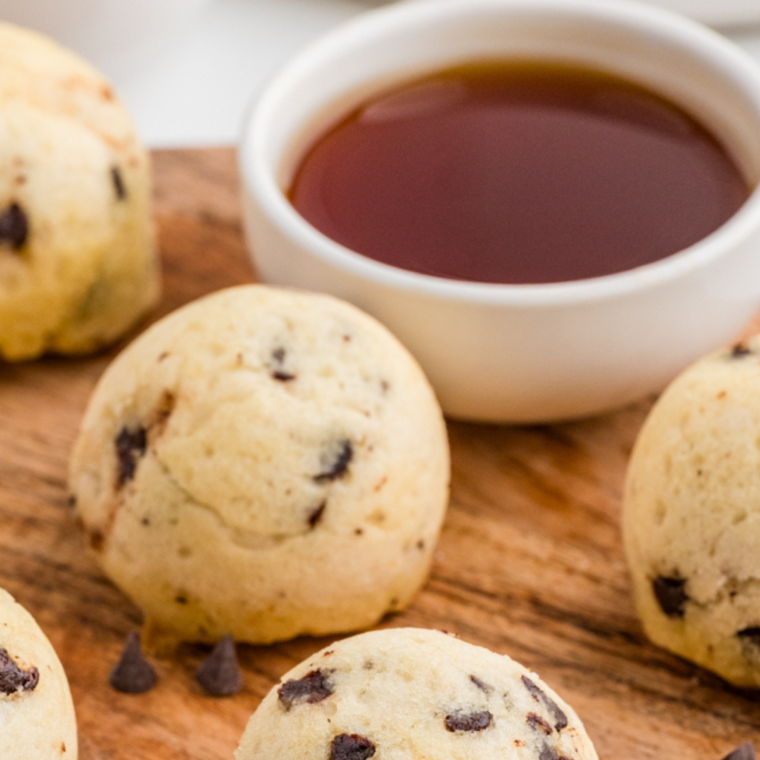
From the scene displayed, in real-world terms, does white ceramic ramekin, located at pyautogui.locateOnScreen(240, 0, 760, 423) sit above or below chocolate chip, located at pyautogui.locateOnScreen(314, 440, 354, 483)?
above

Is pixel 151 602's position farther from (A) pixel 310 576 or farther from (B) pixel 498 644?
(B) pixel 498 644

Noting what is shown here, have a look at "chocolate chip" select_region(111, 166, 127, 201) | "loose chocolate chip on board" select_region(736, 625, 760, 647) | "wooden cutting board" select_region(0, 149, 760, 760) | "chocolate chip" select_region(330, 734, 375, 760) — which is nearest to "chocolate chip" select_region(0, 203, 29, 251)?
"chocolate chip" select_region(111, 166, 127, 201)

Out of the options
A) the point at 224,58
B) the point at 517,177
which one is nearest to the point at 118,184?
the point at 517,177

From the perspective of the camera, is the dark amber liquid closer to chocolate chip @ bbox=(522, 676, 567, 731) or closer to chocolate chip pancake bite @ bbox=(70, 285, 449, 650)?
chocolate chip pancake bite @ bbox=(70, 285, 449, 650)

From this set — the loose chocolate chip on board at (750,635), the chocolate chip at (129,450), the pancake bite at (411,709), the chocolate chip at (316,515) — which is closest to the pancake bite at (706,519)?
the loose chocolate chip on board at (750,635)

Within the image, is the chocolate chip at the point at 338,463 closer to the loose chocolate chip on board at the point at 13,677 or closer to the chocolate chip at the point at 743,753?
the loose chocolate chip on board at the point at 13,677

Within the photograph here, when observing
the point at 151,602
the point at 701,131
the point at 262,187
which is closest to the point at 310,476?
the point at 151,602
